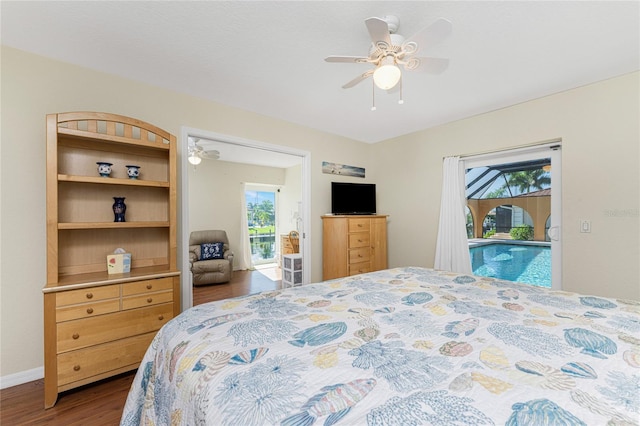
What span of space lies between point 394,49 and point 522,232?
2.69m

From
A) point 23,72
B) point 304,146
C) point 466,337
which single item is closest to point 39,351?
point 23,72

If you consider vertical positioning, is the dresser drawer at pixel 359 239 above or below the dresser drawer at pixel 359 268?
above

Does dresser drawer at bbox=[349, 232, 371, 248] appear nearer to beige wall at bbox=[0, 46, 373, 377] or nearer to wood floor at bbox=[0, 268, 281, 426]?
wood floor at bbox=[0, 268, 281, 426]

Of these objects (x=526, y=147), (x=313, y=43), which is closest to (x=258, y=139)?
(x=313, y=43)

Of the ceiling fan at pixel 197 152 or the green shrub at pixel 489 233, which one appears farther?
the ceiling fan at pixel 197 152

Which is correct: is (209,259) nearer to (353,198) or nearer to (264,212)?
(264,212)

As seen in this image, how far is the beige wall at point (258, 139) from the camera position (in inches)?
76.1

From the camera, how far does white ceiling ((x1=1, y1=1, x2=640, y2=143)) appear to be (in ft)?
5.11

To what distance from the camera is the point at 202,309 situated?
137cm

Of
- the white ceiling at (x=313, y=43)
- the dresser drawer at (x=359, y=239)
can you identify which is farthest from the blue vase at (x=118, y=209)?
the dresser drawer at (x=359, y=239)

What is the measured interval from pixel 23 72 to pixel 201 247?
3519mm

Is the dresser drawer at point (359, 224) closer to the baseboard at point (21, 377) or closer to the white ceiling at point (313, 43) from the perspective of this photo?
the white ceiling at point (313, 43)

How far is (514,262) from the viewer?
317 centimetres

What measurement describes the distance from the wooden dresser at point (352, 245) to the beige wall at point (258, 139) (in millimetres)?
872
